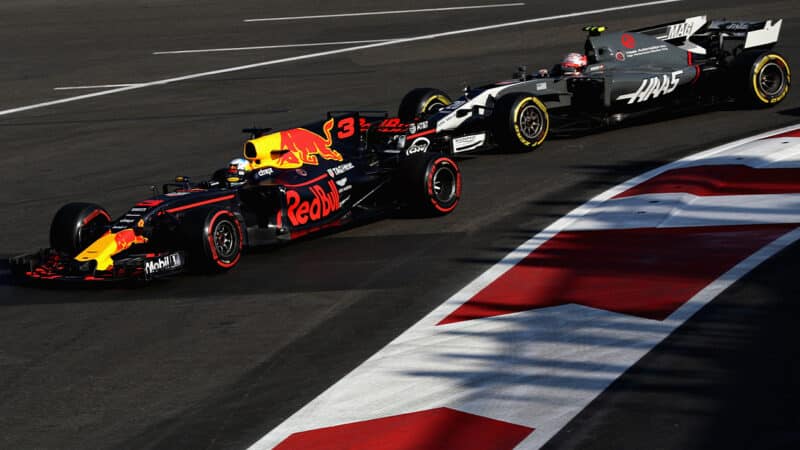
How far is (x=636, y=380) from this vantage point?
305 inches

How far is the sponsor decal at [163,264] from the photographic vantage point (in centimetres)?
1073

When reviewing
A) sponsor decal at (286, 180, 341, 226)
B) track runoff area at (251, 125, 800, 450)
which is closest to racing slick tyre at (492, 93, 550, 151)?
track runoff area at (251, 125, 800, 450)

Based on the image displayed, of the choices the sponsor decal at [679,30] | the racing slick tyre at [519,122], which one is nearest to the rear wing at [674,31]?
the sponsor decal at [679,30]

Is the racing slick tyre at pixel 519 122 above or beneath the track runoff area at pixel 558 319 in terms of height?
above

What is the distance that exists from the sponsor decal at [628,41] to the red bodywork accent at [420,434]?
10920mm

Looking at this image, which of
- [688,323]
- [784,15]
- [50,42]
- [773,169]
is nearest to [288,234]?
[688,323]

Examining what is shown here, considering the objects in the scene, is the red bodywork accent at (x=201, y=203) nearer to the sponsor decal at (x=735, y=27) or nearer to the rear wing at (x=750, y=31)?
the rear wing at (x=750, y=31)

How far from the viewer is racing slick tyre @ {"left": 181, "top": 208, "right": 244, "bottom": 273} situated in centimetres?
1095

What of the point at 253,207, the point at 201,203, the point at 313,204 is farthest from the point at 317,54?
the point at 201,203

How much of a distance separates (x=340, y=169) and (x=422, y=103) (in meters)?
4.16

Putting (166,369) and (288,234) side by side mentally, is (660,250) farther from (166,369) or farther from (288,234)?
(166,369)

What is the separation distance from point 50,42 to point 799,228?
2571 cm

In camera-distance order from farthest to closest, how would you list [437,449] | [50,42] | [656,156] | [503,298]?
[50,42] → [656,156] → [503,298] → [437,449]

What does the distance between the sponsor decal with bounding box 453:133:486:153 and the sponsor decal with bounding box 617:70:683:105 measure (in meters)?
2.27
